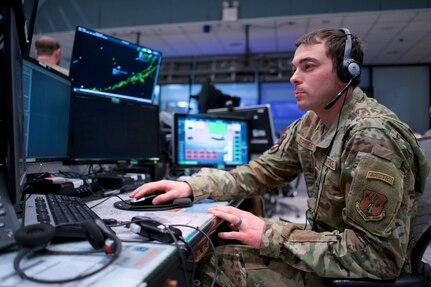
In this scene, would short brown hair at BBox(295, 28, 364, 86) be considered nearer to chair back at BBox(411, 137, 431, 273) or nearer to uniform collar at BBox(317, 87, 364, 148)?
uniform collar at BBox(317, 87, 364, 148)

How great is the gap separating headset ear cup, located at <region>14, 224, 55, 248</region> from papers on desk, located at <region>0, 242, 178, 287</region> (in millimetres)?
32

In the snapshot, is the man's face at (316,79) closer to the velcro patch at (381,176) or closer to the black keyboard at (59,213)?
the velcro patch at (381,176)

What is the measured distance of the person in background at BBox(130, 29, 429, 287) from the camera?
0.77 meters

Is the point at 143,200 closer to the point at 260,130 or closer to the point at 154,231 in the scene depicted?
the point at 154,231

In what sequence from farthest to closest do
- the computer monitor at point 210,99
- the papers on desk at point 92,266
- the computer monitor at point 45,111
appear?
the computer monitor at point 210,99
the computer monitor at point 45,111
the papers on desk at point 92,266

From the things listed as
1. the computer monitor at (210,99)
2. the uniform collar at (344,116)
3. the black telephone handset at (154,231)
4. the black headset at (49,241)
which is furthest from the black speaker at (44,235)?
the computer monitor at (210,99)

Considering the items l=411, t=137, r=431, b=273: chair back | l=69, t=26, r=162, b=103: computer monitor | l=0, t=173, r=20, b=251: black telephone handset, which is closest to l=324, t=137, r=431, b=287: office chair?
l=411, t=137, r=431, b=273: chair back

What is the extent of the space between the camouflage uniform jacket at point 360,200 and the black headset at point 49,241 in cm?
44

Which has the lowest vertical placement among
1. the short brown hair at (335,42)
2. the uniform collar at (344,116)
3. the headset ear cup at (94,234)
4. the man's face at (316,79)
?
the headset ear cup at (94,234)

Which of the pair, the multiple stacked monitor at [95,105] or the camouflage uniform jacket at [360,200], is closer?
the camouflage uniform jacket at [360,200]

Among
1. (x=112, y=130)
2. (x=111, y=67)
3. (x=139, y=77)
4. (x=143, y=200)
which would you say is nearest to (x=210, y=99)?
(x=139, y=77)

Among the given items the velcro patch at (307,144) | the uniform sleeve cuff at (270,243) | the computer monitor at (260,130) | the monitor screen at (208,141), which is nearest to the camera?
the uniform sleeve cuff at (270,243)

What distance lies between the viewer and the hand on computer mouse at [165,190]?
107cm

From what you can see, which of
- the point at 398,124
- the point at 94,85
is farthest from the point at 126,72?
the point at 398,124
